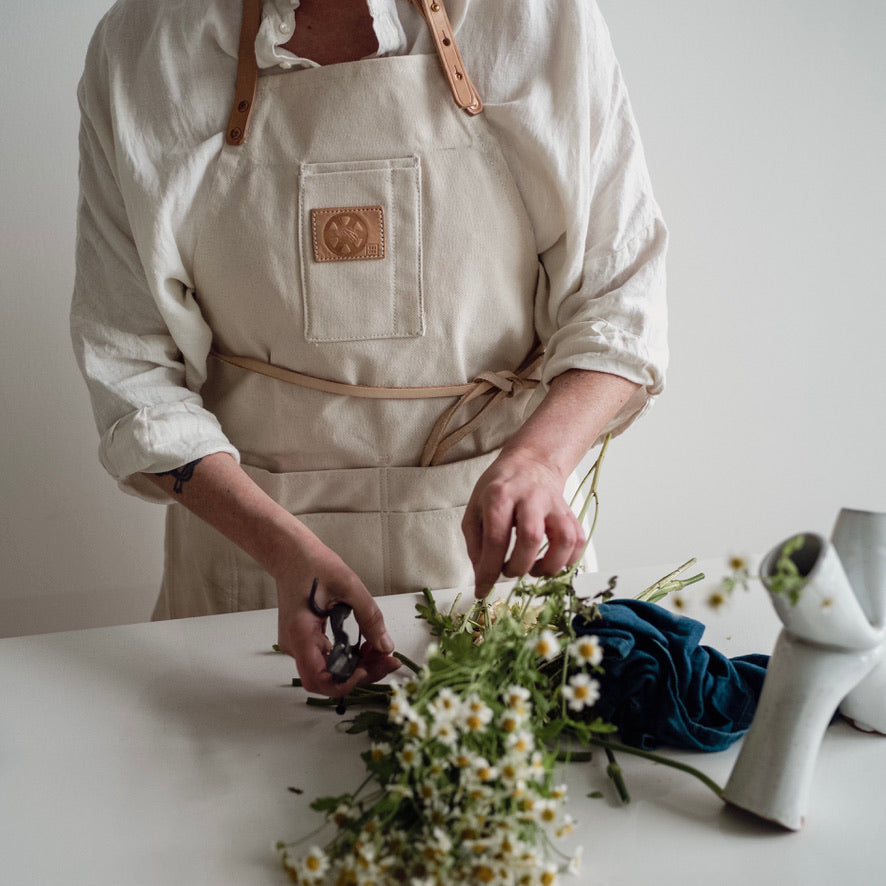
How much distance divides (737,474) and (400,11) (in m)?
1.26

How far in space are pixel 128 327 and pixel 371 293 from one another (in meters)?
0.29

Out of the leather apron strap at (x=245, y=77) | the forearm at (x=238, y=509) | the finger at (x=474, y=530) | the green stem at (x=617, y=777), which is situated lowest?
the green stem at (x=617, y=777)

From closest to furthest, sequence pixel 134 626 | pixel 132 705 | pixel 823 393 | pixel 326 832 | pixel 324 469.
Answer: pixel 326 832 < pixel 132 705 < pixel 134 626 < pixel 324 469 < pixel 823 393

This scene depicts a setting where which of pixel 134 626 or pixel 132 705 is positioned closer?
pixel 132 705

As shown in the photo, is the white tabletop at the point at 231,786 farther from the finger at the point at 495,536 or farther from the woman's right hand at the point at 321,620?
the finger at the point at 495,536

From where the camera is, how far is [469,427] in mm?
992

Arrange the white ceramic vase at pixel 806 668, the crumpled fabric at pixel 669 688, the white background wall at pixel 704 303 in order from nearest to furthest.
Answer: the white ceramic vase at pixel 806 668, the crumpled fabric at pixel 669 688, the white background wall at pixel 704 303

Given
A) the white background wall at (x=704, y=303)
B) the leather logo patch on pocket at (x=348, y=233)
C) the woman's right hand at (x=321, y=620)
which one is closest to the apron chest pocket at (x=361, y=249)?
the leather logo patch on pocket at (x=348, y=233)

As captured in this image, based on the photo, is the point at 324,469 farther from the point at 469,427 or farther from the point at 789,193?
the point at 789,193

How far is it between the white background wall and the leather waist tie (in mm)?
740

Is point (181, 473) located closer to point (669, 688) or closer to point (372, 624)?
point (372, 624)

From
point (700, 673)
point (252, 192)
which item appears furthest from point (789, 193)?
point (700, 673)

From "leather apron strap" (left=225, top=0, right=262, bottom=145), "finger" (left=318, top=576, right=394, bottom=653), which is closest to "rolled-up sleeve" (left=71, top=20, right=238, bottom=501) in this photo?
"leather apron strap" (left=225, top=0, right=262, bottom=145)

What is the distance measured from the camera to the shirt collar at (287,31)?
935mm
